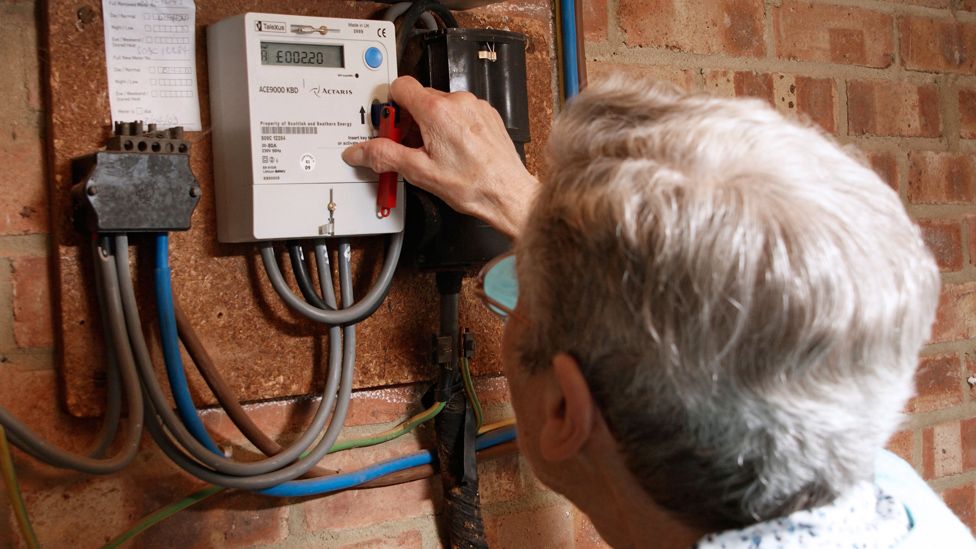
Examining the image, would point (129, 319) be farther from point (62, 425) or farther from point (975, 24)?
point (975, 24)

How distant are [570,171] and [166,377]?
0.46m

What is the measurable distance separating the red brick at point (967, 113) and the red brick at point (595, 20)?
0.63 metres

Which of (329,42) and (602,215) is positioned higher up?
(329,42)

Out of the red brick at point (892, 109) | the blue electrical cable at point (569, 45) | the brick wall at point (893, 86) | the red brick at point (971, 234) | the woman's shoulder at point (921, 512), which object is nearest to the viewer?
the woman's shoulder at point (921, 512)

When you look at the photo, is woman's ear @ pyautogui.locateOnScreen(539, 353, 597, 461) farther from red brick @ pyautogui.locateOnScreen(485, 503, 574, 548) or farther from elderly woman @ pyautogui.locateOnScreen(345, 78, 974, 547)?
red brick @ pyautogui.locateOnScreen(485, 503, 574, 548)

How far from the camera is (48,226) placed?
2.58 feet

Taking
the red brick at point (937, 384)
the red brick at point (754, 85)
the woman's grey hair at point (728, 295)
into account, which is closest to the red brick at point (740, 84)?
the red brick at point (754, 85)

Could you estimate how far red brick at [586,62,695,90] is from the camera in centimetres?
106

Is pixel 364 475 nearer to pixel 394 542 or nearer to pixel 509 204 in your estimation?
pixel 394 542

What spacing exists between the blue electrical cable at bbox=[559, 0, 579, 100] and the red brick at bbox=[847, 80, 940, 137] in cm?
46

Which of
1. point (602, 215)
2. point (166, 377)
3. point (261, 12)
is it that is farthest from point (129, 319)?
point (602, 215)

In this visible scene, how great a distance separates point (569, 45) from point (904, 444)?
76 centimetres

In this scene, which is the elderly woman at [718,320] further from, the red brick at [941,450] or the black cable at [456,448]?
the red brick at [941,450]

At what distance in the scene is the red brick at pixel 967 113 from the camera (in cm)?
132
